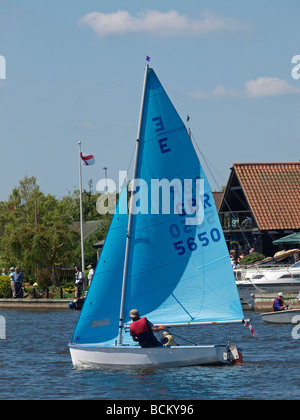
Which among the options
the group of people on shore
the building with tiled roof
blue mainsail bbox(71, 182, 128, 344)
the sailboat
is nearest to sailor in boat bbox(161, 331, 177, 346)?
the sailboat

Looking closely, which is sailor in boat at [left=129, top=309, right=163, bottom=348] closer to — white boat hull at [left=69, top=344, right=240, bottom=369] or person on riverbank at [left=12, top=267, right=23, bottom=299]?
white boat hull at [left=69, top=344, right=240, bottom=369]

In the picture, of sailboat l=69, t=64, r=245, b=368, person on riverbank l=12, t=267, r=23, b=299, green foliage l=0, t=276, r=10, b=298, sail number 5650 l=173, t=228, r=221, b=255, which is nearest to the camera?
sailboat l=69, t=64, r=245, b=368

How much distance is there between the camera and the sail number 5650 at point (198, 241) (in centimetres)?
2219

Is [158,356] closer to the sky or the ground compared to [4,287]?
closer to the ground

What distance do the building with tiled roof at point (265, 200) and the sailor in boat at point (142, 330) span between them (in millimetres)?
34617

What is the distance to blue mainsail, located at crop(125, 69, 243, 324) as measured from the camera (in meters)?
22.0

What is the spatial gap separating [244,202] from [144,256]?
4144cm

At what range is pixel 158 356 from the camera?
2156cm

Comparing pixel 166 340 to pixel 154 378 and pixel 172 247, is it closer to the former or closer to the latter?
pixel 154 378

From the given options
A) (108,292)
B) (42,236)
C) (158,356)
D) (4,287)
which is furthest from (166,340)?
(42,236)

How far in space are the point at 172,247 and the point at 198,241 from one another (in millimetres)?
667

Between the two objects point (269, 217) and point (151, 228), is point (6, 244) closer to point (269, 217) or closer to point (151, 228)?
point (269, 217)

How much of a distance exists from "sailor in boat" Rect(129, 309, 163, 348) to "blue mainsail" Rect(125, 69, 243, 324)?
748 mm

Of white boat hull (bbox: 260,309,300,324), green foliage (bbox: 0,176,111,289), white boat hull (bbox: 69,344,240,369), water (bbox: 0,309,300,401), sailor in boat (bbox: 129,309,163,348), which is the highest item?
green foliage (bbox: 0,176,111,289)
